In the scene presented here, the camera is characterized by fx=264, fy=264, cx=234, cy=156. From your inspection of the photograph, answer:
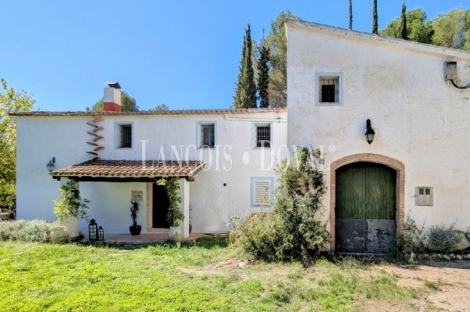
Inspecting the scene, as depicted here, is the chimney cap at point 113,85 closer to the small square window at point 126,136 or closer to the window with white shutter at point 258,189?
the small square window at point 126,136

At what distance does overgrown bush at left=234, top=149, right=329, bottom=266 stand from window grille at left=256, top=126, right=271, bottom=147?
14.5ft

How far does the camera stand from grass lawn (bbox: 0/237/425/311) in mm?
5508

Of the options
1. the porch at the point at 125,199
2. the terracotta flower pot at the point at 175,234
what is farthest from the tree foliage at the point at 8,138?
the terracotta flower pot at the point at 175,234

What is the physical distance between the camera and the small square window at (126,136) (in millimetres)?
14368

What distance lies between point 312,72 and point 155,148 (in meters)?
8.67

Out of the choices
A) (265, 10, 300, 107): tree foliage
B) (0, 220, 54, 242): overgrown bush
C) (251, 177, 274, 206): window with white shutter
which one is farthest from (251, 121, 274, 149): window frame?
(265, 10, 300, 107): tree foliage

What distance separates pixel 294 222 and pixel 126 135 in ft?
34.3

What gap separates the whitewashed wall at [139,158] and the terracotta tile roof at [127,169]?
0.69 metres

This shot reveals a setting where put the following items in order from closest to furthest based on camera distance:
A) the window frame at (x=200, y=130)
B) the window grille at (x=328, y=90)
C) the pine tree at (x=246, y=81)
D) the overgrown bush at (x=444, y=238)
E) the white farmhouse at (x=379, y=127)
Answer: the overgrown bush at (x=444, y=238) < the white farmhouse at (x=379, y=127) < the window grille at (x=328, y=90) < the window frame at (x=200, y=130) < the pine tree at (x=246, y=81)

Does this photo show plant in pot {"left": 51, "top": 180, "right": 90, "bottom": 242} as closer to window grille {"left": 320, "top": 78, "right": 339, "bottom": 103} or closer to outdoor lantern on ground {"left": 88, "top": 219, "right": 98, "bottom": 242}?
outdoor lantern on ground {"left": 88, "top": 219, "right": 98, "bottom": 242}

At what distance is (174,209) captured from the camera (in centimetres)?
1108

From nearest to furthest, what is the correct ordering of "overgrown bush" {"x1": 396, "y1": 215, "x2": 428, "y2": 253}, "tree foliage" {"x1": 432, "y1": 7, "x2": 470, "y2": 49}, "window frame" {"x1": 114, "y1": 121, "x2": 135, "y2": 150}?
"overgrown bush" {"x1": 396, "y1": 215, "x2": 428, "y2": 253} → "window frame" {"x1": 114, "y1": 121, "x2": 135, "y2": 150} → "tree foliage" {"x1": 432, "y1": 7, "x2": 470, "y2": 49}

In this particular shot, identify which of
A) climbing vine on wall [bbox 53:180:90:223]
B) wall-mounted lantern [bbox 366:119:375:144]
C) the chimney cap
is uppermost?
the chimney cap

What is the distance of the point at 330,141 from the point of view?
898 cm
